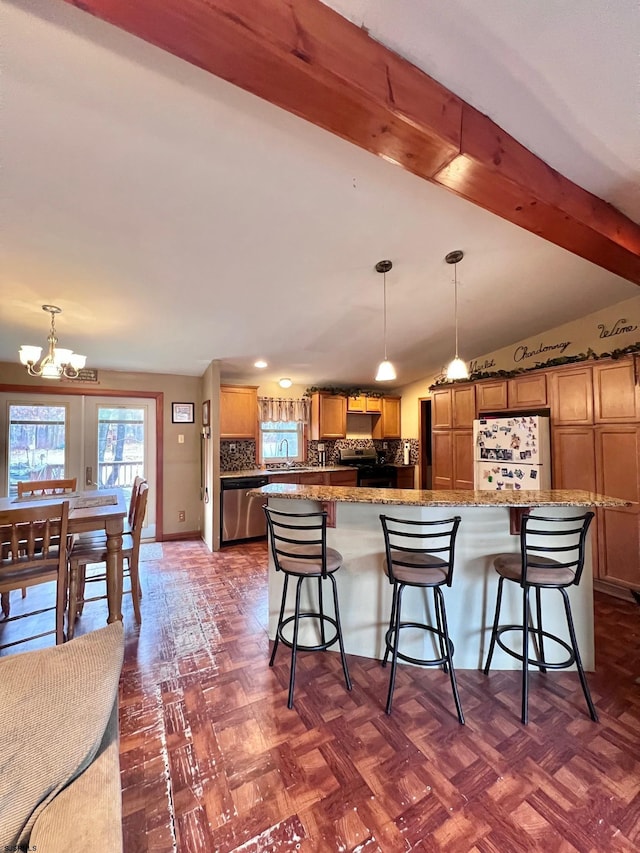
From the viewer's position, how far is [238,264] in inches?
91.0

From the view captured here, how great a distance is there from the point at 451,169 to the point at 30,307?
9.70 ft

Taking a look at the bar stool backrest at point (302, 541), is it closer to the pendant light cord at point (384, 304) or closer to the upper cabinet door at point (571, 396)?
the pendant light cord at point (384, 304)

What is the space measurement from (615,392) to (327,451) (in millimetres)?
3731


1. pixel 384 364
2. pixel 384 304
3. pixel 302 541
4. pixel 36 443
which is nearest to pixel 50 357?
pixel 36 443

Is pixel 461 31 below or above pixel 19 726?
above

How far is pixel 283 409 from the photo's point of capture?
5.37 metres

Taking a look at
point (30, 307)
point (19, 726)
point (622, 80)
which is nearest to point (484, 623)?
point (19, 726)

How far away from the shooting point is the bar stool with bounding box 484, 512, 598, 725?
1.77 metres

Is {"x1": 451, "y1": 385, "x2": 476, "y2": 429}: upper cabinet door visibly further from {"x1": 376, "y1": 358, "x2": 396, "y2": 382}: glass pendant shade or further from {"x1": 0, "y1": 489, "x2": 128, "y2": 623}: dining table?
{"x1": 0, "y1": 489, "x2": 128, "y2": 623}: dining table

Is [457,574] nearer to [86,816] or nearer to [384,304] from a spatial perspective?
[86,816]

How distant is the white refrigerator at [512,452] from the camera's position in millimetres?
3500

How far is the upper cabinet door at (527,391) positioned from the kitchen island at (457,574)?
67.1 inches

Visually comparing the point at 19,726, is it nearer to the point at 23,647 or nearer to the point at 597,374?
the point at 23,647

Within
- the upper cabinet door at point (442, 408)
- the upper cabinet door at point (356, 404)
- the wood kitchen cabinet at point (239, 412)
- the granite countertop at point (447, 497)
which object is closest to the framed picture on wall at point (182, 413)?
the wood kitchen cabinet at point (239, 412)
